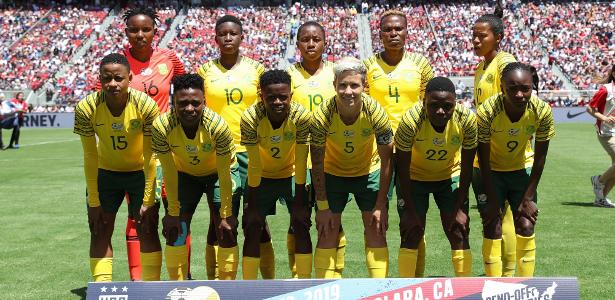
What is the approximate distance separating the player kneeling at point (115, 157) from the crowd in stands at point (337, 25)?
123 ft

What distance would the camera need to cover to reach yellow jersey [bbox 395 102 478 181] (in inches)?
227

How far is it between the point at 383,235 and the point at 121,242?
430 cm

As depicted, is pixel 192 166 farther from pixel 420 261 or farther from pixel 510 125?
pixel 510 125

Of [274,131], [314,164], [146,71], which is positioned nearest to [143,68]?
[146,71]

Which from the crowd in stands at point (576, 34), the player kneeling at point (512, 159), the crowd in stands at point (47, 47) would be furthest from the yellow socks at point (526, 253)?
the crowd in stands at point (47, 47)

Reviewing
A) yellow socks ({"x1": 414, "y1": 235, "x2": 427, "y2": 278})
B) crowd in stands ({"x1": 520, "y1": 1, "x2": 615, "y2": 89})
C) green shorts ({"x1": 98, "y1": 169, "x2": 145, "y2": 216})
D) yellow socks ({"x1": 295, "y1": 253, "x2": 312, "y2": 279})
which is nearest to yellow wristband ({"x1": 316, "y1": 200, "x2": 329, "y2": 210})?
yellow socks ({"x1": 295, "y1": 253, "x2": 312, "y2": 279})

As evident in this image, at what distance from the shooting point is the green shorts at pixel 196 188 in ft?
20.3

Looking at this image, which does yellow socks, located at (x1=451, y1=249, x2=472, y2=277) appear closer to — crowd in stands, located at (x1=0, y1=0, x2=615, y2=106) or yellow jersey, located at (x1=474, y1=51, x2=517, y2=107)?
yellow jersey, located at (x1=474, y1=51, x2=517, y2=107)

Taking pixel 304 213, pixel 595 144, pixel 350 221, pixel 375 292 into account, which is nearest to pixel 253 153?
pixel 304 213

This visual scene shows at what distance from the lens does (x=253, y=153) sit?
230 inches

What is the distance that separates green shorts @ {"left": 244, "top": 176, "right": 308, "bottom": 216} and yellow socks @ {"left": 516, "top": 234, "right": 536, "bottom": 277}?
1.95 meters

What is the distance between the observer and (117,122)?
605 cm

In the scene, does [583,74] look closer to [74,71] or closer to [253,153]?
[74,71]

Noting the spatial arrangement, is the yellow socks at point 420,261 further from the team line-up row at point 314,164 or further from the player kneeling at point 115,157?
the player kneeling at point 115,157
